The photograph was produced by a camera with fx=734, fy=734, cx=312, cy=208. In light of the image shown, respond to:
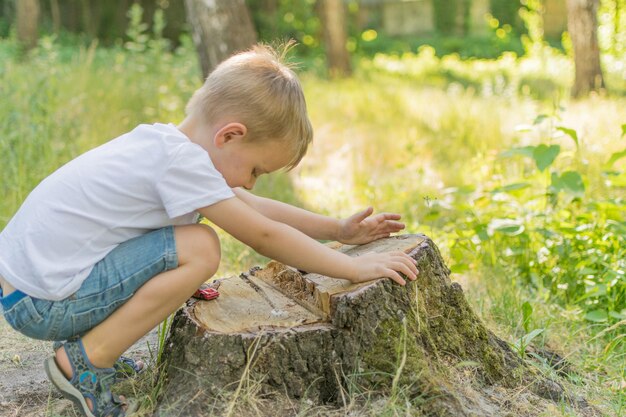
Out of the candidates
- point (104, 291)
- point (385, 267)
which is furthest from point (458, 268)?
point (104, 291)

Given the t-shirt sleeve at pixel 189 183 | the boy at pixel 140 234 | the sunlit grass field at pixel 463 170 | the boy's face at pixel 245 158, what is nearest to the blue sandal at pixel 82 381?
the boy at pixel 140 234

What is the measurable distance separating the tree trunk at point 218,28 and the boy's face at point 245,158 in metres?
3.97

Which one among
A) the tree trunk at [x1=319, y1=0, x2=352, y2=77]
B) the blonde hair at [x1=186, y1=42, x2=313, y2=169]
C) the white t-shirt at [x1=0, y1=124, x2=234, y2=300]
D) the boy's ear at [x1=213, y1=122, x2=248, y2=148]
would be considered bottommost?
the tree trunk at [x1=319, y1=0, x2=352, y2=77]

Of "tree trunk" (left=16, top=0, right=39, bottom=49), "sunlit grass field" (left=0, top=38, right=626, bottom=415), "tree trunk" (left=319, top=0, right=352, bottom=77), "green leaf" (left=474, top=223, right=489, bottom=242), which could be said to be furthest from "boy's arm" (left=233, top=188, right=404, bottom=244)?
"tree trunk" (left=16, top=0, right=39, bottom=49)

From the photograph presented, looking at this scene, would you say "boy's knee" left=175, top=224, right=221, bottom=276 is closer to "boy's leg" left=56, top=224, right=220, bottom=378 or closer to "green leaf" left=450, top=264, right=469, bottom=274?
"boy's leg" left=56, top=224, right=220, bottom=378

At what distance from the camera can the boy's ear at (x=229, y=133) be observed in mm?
2143

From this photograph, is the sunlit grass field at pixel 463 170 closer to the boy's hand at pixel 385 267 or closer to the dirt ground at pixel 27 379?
the boy's hand at pixel 385 267

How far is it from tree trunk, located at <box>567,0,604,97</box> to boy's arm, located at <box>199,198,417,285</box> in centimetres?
700

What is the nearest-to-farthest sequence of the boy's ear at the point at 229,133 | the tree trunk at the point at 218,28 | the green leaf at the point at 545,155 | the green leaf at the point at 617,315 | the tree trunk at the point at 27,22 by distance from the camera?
the boy's ear at the point at 229,133 < the green leaf at the point at 617,315 < the green leaf at the point at 545,155 < the tree trunk at the point at 218,28 < the tree trunk at the point at 27,22

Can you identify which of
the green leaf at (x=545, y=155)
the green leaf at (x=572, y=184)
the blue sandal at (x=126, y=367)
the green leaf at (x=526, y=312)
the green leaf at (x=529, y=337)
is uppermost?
the green leaf at (x=545, y=155)

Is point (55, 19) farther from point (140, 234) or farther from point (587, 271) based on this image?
point (140, 234)

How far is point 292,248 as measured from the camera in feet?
7.01

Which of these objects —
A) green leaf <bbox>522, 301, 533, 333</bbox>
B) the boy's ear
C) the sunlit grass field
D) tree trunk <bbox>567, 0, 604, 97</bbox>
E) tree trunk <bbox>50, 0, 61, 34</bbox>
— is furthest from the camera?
tree trunk <bbox>50, 0, 61, 34</bbox>

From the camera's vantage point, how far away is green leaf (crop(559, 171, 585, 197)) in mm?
3385
